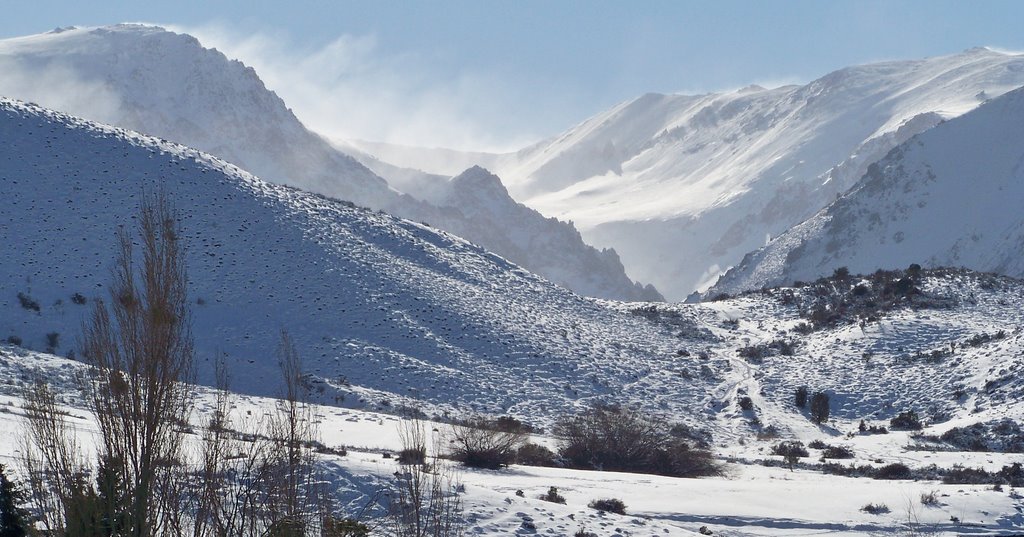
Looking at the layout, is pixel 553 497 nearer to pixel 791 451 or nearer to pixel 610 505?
pixel 610 505

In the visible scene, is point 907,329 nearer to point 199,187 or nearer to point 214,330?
point 214,330

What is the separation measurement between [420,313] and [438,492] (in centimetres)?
3683

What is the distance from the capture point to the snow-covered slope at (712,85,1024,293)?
110000mm

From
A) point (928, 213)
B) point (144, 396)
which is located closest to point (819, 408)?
point (144, 396)

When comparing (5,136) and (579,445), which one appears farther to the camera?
(5,136)

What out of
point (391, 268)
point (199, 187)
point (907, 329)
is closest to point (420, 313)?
point (391, 268)

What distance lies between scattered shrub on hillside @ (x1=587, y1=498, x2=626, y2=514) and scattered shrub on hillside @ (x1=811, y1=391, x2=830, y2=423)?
22.7 m

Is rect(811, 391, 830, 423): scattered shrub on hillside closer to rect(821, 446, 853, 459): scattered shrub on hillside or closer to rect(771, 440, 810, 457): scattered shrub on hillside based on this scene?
rect(771, 440, 810, 457): scattered shrub on hillside

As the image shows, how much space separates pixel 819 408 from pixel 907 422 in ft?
13.2

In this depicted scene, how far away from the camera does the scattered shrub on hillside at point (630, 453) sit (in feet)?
97.9

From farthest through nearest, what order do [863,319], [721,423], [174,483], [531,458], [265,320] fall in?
[863,319]
[265,320]
[721,423]
[531,458]
[174,483]

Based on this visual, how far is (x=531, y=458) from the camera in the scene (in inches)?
1126

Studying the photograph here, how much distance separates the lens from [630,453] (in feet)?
98.6

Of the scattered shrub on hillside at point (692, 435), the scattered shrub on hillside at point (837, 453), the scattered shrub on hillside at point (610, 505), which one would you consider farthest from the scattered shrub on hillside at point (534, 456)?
the scattered shrub on hillside at point (837, 453)
